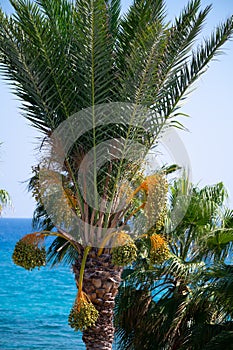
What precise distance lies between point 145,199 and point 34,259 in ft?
5.96

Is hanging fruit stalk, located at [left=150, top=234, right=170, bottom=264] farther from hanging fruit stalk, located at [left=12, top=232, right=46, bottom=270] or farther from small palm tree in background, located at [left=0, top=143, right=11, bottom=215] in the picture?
small palm tree in background, located at [left=0, top=143, right=11, bottom=215]

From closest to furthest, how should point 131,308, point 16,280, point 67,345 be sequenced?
1. point 131,308
2. point 67,345
3. point 16,280

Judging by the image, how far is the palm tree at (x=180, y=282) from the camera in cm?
1206

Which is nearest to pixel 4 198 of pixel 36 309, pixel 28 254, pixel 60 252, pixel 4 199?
pixel 4 199

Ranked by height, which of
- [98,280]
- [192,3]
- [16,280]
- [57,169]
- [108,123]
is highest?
[192,3]

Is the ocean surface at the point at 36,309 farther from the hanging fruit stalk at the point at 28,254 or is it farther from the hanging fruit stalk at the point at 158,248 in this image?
the hanging fruit stalk at the point at 28,254

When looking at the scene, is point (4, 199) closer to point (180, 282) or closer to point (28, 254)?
point (180, 282)

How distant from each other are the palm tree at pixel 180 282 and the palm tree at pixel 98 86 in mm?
2660

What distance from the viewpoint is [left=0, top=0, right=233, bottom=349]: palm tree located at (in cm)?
855

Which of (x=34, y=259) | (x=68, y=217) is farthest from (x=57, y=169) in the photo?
(x=34, y=259)

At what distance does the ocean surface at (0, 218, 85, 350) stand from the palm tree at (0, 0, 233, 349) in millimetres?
12400

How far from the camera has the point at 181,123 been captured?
950cm

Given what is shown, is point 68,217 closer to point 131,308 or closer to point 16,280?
point 131,308

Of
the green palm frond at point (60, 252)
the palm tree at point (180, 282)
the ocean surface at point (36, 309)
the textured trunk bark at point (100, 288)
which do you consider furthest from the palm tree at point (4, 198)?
the textured trunk bark at point (100, 288)
